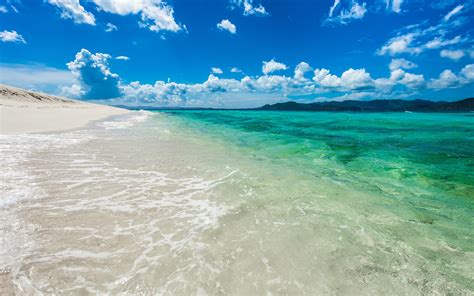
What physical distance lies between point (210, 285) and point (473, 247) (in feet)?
17.0

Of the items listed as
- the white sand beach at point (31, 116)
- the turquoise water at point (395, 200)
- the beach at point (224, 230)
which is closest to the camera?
the beach at point (224, 230)

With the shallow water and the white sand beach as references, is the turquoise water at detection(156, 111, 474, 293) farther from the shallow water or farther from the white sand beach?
the white sand beach

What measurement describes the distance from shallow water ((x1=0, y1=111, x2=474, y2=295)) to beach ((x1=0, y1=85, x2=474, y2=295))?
2cm

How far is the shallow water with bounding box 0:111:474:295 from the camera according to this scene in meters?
3.56

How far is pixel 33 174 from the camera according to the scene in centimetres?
729

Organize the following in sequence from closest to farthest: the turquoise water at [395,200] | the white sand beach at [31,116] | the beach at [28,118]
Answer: the turquoise water at [395,200]
the beach at [28,118]
the white sand beach at [31,116]

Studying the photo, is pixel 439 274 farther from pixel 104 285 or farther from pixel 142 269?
pixel 104 285

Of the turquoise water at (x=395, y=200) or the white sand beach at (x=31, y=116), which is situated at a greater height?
the white sand beach at (x=31, y=116)

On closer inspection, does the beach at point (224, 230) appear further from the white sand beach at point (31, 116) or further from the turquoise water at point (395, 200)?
the white sand beach at point (31, 116)

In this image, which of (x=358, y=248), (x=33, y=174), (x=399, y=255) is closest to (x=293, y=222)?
(x=358, y=248)

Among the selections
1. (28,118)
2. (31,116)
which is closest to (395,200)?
(28,118)

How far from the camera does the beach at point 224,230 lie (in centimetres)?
355

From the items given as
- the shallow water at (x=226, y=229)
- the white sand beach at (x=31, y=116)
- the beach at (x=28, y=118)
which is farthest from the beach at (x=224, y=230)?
the white sand beach at (x=31, y=116)

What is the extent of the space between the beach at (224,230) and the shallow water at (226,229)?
24 mm
